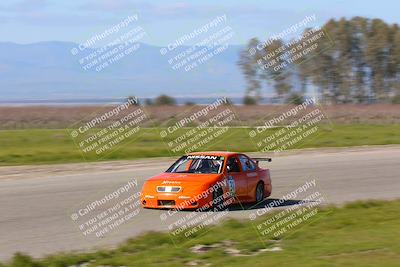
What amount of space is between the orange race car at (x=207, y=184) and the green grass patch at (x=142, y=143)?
12.5 m

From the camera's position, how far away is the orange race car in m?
15.8

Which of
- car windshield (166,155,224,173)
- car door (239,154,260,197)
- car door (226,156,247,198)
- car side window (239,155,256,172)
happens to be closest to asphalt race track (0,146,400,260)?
car door (226,156,247,198)

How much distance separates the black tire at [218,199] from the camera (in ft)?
52.6

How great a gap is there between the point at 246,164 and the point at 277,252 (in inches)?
255

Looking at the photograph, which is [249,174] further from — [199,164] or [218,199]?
[218,199]

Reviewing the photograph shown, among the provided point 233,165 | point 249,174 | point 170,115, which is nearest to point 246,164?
point 249,174

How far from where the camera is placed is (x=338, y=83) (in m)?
96.2

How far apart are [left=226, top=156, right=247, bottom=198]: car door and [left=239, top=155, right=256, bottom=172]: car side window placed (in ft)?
0.56

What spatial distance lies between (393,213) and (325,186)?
5534 millimetres

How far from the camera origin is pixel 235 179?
16625 millimetres

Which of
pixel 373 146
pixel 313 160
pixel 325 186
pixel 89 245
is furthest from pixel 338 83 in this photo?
pixel 89 245

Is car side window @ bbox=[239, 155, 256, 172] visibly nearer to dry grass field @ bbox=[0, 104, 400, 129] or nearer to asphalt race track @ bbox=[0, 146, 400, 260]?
asphalt race track @ bbox=[0, 146, 400, 260]

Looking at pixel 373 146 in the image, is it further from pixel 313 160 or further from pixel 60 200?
pixel 60 200

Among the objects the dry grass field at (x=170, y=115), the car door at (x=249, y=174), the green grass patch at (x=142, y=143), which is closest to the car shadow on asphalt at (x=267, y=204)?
the car door at (x=249, y=174)
